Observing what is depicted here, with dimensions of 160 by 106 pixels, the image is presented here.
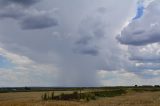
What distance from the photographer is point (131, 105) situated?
51594 mm

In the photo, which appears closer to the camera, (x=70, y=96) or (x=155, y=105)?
(x=155, y=105)

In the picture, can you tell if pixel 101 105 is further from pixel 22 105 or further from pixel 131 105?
pixel 22 105

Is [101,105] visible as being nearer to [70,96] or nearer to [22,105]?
[22,105]

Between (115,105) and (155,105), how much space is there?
5565mm

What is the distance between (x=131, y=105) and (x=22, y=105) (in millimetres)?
15158

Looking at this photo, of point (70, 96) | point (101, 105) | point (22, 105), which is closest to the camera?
point (22, 105)

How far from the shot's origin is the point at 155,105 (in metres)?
50.4

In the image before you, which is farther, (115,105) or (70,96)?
(70,96)

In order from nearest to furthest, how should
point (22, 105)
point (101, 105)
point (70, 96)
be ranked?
1. point (22, 105)
2. point (101, 105)
3. point (70, 96)

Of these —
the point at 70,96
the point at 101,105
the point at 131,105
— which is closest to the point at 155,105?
the point at 131,105

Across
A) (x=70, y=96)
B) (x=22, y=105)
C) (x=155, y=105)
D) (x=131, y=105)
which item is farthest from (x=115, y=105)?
(x=70, y=96)

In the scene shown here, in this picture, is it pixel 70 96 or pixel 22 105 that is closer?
pixel 22 105

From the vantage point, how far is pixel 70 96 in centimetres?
8806

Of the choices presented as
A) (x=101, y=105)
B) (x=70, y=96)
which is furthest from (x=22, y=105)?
(x=70, y=96)
